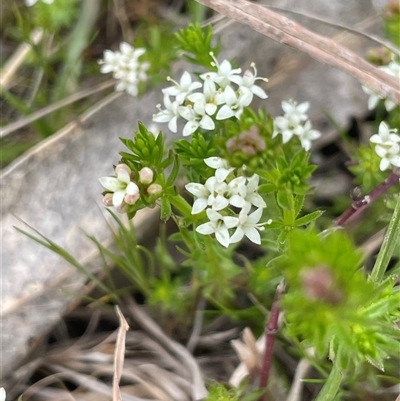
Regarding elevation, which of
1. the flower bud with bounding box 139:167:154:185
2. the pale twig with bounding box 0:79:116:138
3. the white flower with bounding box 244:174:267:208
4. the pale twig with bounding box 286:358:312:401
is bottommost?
the pale twig with bounding box 286:358:312:401

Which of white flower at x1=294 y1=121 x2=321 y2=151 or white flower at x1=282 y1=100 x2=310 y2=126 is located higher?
white flower at x1=282 y1=100 x2=310 y2=126

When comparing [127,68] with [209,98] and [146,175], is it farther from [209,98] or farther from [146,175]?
[146,175]

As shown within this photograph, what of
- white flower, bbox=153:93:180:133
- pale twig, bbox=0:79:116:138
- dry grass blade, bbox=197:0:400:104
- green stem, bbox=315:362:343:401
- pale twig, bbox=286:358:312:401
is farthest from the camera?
pale twig, bbox=0:79:116:138

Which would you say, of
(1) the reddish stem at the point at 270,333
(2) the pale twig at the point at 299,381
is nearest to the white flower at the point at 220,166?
(1) the reddish stem at the point at 270,333

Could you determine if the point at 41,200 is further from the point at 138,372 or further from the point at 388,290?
the point at 388,290

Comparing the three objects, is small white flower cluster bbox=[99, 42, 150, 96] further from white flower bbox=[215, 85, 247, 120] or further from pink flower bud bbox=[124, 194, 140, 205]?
pink flower bud bbox=[124, 194, 140, 205]

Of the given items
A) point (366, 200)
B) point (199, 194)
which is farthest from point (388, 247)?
point (199, 194)

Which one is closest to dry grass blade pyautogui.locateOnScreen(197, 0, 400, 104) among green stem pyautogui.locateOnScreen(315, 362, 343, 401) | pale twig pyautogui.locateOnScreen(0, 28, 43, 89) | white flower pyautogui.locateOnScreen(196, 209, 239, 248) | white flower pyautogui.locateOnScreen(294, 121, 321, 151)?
white flower pyautogui.locateOnScreen(294, 121, 321, 151)
